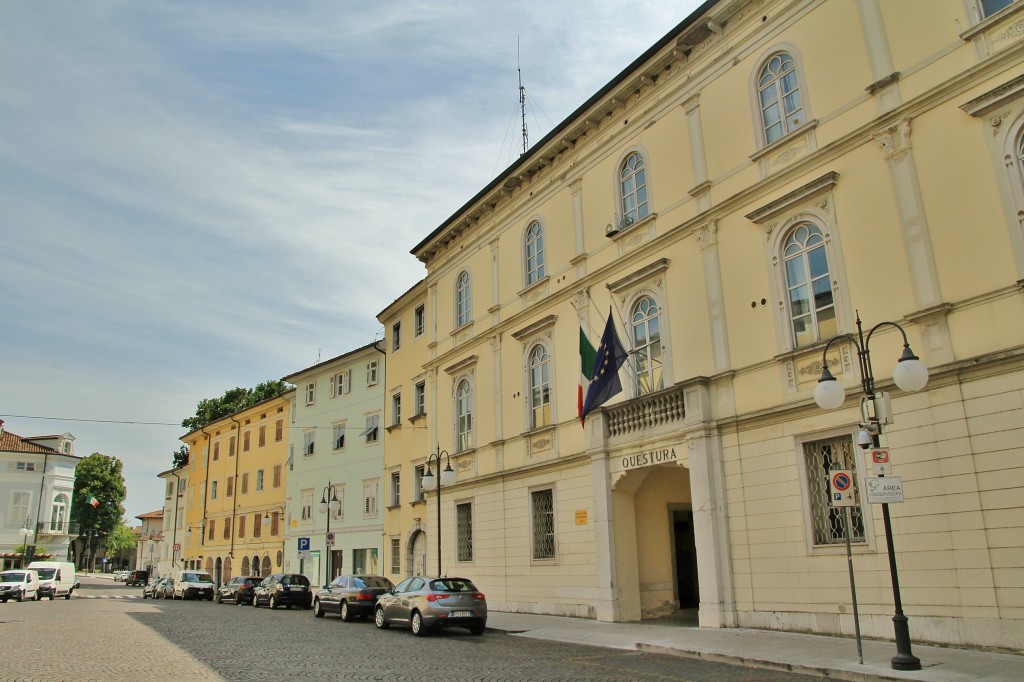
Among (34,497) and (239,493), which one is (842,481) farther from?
(34,497)

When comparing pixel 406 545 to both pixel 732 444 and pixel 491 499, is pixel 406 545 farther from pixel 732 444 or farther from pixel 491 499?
pixel 732 444

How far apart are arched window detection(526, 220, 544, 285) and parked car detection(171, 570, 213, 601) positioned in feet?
95.5

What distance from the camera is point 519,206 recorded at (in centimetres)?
2564

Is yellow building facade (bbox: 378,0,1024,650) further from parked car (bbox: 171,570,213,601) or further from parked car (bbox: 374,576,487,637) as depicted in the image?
parked car (bbox: 171,570,213,601)

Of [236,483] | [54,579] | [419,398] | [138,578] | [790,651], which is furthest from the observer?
[138,578]

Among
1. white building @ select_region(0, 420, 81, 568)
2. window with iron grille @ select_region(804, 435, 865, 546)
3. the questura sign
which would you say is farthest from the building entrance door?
white building @ select_region(0, 420, 81, 568)

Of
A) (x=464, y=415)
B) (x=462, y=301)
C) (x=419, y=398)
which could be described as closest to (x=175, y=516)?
(x=419, y=398)

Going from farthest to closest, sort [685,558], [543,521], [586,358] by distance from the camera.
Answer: [543,521], [685,558], [586,358]

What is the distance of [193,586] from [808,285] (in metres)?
38.8

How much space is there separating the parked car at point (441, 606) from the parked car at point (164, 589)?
31501mm

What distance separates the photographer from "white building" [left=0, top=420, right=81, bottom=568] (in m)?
62.5

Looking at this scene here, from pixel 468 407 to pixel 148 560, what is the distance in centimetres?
8710

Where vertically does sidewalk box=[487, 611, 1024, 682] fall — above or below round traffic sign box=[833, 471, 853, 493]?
below

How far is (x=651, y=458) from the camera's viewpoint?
1842cm
